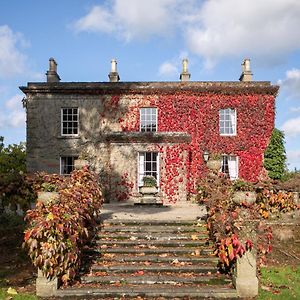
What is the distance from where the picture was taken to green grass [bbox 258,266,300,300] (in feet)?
24.3

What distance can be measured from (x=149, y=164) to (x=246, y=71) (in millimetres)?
9125

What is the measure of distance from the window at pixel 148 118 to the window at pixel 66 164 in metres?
4.88

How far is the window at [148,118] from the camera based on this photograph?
24078 millimetres

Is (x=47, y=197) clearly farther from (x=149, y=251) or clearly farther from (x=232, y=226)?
(x=232, y=226)

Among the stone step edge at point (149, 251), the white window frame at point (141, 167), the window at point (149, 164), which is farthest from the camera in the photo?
the window at point (149, 164)

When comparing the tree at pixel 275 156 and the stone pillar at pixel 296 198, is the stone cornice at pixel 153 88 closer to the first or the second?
the tree at pixel 275 156

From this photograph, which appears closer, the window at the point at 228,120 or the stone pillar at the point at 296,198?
the stone pillar at the point at 296,198

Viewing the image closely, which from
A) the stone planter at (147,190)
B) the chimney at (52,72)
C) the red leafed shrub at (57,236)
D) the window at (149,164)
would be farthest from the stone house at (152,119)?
the red leafed shrub at (57,236)

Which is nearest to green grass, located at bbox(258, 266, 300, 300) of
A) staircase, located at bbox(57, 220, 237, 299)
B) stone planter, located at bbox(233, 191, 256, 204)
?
staircase, located at bbox(57, 220, 237, 299)

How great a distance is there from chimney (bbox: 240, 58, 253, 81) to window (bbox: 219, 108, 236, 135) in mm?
2420

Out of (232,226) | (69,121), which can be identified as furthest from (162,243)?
(69,121)

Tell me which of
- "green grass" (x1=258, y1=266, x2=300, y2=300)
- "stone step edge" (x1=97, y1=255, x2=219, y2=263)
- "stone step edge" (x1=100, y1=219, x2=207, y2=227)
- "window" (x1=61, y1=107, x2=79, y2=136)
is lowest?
"green grass" (x1=258, y1=266, x2=300, y2=300)

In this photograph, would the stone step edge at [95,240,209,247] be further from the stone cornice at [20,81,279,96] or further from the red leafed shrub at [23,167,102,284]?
the stone cornice at [20,81,279,96]

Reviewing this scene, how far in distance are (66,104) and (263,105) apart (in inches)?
496
